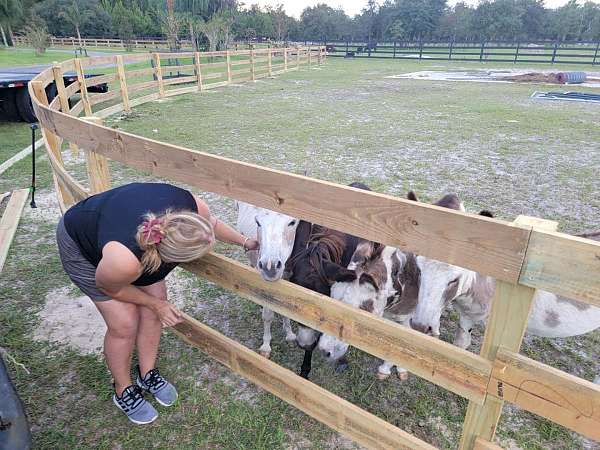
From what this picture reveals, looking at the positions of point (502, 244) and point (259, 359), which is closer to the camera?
point (502, 244)

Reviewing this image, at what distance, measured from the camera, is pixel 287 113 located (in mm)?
12133

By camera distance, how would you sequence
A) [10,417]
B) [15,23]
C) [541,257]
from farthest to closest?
[15,23]
[10,417]
[541,257]

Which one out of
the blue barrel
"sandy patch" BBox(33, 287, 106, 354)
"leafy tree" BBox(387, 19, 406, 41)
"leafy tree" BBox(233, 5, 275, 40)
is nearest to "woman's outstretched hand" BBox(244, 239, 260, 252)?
"sandy patch" BBox(33, 287, 106, 354)

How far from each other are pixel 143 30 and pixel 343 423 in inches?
2525

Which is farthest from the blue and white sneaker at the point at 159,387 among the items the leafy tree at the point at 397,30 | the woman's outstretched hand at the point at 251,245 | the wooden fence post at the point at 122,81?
the leafy tree at the point at 397,30

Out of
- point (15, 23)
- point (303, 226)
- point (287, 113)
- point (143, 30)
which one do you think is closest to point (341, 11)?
point (143, 30)

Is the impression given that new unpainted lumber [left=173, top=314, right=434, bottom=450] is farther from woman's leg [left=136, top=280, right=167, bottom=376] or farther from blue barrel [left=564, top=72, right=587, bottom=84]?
blue barrel [left=564, top=72, right=587, bottom=84]

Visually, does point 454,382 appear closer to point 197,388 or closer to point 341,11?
point 197,388

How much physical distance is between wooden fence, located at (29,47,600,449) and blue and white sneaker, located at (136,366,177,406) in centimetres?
39

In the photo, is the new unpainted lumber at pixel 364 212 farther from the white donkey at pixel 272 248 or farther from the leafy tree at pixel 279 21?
the leafy tree at pixel 279 21

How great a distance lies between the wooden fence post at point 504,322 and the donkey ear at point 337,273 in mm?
1072

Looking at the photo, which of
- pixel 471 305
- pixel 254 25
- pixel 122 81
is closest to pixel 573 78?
pixel 122 81

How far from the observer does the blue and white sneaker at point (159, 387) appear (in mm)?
2646

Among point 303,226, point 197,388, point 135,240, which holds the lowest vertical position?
point 197,388
